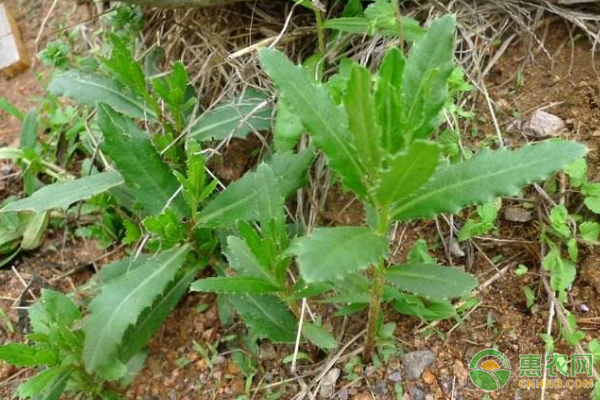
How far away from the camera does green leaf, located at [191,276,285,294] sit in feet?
4.37

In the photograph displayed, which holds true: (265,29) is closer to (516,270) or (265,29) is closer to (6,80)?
(516,270)

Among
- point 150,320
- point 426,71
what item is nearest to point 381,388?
point 150,320

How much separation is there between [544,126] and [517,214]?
0.85 ft

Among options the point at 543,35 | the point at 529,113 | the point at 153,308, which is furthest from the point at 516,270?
the point at 153,308

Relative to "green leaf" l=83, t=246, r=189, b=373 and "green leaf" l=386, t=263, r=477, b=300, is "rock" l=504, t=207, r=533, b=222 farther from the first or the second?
"green leaf" l=83, t=246, r=189, b=373

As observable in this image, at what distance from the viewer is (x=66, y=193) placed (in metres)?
1.71

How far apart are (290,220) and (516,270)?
604 millimetres

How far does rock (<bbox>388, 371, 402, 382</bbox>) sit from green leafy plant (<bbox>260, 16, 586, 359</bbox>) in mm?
296

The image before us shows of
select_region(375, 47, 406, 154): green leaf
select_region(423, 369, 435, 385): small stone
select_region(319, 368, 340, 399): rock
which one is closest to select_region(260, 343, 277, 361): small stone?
select_region(319, 368, 340, 399): rock

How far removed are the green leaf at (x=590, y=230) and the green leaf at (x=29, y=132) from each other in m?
1.75

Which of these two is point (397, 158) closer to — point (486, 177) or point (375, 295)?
point (486, 177)

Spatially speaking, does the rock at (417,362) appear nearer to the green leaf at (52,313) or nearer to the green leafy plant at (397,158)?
the green leafy plant at (397,158)

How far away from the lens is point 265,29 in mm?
1913

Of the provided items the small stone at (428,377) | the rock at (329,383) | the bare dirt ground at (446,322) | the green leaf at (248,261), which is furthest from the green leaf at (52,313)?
the small stone at (428,377)
